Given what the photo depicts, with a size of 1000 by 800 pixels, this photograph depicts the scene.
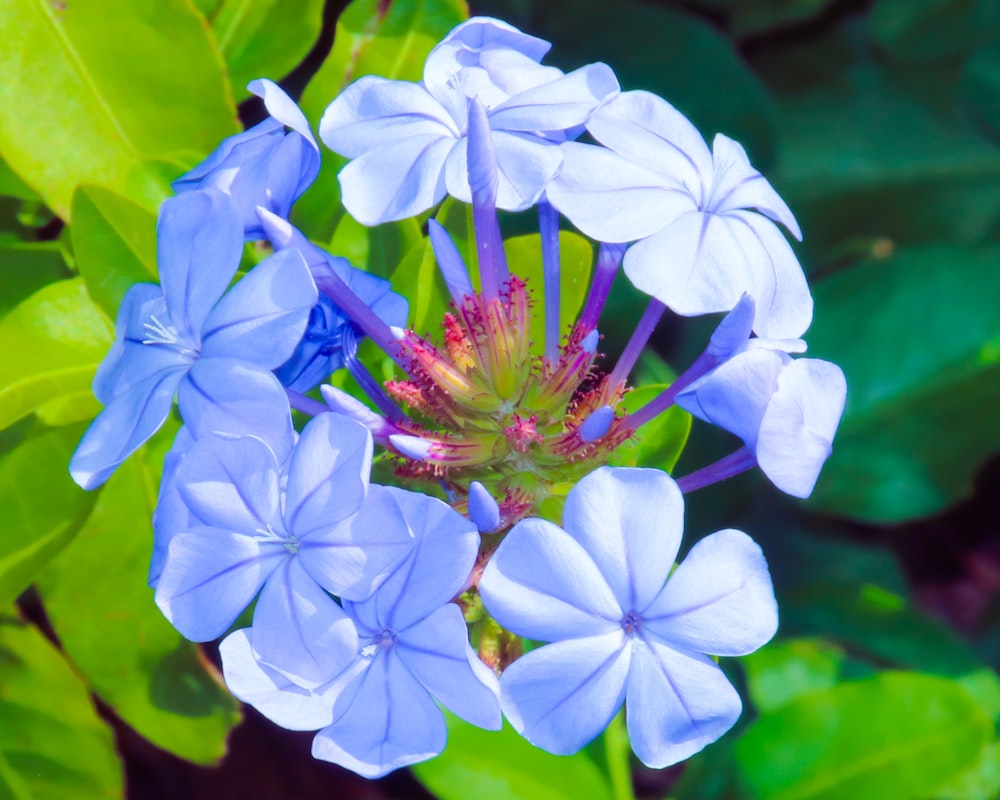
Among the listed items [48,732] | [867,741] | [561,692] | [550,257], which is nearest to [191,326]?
[550,257]

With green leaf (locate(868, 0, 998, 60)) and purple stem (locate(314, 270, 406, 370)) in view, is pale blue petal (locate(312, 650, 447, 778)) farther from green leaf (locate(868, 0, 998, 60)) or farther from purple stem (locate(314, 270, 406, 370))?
green leaf (locate(868, 0, 998, 60))

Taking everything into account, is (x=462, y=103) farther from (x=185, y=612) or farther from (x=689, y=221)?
(x=185, y=612)

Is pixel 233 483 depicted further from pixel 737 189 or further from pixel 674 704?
pixel 737 189

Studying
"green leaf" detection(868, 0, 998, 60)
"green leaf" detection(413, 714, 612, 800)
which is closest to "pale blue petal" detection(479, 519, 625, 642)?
"green leaf" detection(413, 714, 612, 800)

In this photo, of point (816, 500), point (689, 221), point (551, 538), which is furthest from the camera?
point (816, 500)

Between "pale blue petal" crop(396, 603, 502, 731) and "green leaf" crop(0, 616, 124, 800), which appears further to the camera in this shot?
"green leaf" crop(0, 616, 124, 800)

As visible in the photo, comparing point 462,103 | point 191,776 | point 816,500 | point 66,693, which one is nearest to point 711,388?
point 462,103
